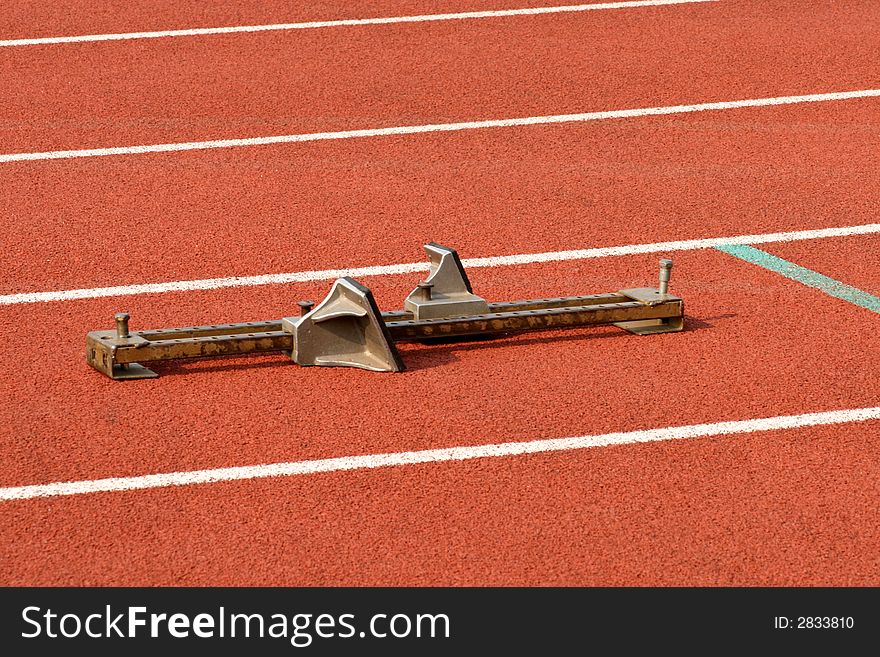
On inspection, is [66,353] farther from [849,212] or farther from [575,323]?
[849,212]

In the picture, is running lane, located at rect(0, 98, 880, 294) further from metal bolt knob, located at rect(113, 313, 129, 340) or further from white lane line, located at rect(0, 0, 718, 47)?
white lane line, located at rect(0, 0, 718, 47)

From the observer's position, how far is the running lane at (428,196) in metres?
8.11

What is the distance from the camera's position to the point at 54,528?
502 centimetres

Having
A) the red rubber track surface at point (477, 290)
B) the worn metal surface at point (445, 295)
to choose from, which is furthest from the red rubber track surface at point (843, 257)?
the worn metal surface at point (445, 295)

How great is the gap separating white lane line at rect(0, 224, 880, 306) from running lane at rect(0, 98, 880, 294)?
89 millimetres

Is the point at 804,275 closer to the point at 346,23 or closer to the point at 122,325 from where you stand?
the point at 122,325

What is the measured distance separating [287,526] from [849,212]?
200 inches

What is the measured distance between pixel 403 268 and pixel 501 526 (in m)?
3.06

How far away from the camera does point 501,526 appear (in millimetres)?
5062

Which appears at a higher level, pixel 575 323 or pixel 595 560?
pixel 575 323

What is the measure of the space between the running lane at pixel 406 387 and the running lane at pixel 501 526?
1.01 feet

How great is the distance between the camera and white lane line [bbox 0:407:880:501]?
5332 millimetres

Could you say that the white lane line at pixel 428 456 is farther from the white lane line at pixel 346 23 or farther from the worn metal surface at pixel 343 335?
the white lane line at pixel 346 23
